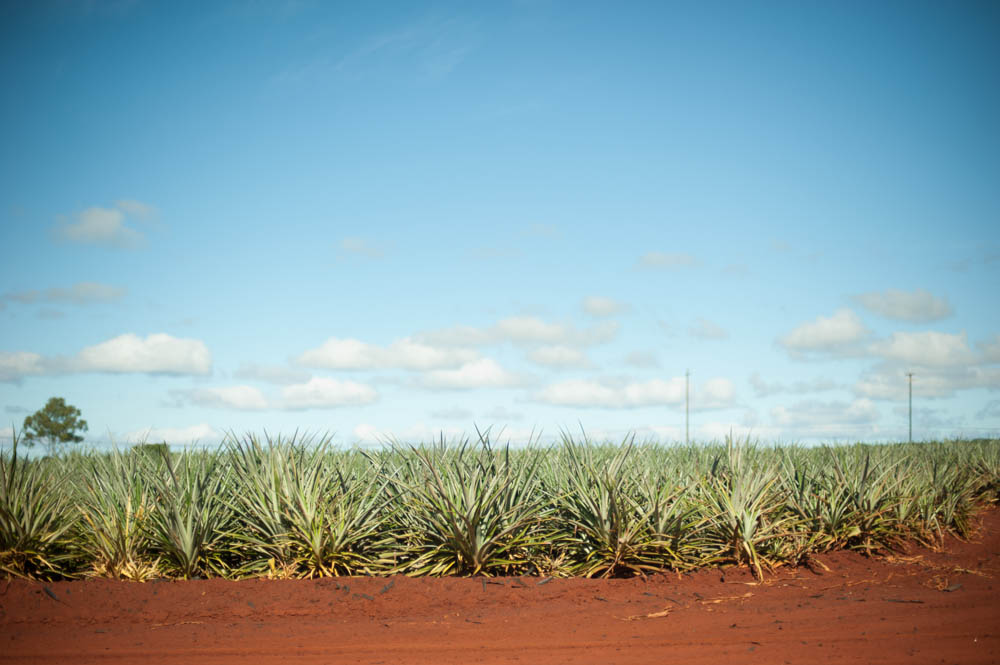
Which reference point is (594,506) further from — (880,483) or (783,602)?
(880,483)

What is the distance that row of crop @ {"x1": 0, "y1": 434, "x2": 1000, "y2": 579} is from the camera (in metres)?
6.77

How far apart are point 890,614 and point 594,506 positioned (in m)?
2.62

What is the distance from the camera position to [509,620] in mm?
5734

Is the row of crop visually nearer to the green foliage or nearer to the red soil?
the green foliage

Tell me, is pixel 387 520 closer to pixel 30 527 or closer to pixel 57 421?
pixel 30 527

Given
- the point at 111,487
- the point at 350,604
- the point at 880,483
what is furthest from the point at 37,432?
the point at 880,483

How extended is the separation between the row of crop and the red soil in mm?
394

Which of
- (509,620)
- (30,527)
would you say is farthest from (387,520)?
(30,527)

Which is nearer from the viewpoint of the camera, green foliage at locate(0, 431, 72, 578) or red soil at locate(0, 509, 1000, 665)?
red soil at locate(0, 509, 1000, 665)

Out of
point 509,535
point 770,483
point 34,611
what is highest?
point 770,483

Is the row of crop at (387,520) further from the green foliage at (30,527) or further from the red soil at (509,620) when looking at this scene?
the red soil at (509,620)

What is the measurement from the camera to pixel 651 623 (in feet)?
18.4

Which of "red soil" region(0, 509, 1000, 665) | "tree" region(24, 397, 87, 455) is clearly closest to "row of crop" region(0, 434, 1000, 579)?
"red soil" region(0, 509, 1000, 665)

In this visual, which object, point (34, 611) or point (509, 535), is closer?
point (34, 611)
